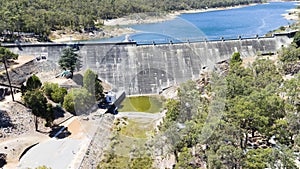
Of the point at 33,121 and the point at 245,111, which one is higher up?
the point at 245,111

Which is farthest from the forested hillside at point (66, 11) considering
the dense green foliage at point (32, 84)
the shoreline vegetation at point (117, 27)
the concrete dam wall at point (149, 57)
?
the dense green foliage at point (32, 84)

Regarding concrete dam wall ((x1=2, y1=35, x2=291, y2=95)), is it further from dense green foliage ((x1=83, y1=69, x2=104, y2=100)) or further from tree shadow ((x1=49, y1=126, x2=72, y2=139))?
tree shadow ((x1=49, y1=126, x2=72, y2=139))

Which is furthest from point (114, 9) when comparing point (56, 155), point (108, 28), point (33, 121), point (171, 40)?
point (56, 155)

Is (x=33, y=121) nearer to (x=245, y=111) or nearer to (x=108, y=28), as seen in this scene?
(x=245, y=111)

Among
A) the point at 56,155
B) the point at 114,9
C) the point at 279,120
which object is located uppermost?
the point at 114,9

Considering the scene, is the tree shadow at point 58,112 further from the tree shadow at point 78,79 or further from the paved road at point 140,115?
the paved road at point 140,115

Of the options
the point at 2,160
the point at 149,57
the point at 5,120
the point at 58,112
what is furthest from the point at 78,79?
the point at 2,160
